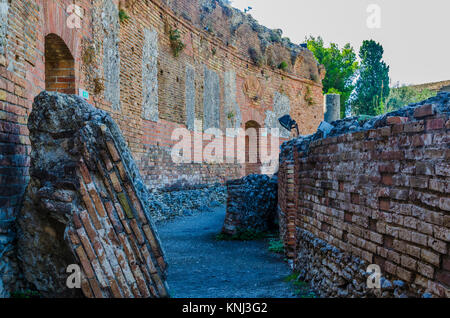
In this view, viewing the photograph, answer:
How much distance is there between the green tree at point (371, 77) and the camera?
20.8 m

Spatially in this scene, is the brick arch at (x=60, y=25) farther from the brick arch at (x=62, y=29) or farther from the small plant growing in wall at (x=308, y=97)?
the small plant growing in wall at (x=308, y=97)

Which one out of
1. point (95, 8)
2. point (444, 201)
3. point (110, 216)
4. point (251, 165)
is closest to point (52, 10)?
point (95, 8)

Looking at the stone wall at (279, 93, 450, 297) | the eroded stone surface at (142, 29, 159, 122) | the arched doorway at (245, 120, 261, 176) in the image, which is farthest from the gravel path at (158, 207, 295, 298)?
the arched doorway at (245, 120, 261, 176)

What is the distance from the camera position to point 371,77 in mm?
21141

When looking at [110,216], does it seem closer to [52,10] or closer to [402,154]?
[402,154]

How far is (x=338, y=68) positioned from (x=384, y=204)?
3144 centimetres

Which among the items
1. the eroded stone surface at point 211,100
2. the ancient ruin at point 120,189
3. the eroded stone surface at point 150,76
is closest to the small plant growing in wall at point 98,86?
the ancient ruin at point 120,189

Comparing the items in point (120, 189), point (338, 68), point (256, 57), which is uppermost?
point (338, 68)

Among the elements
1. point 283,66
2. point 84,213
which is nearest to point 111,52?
point 84,213

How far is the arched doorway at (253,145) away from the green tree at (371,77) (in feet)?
24.8

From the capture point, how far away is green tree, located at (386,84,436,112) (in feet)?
65.2

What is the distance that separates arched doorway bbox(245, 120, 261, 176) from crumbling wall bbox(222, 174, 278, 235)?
28.4 ft

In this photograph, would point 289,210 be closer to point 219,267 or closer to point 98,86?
point 219,267

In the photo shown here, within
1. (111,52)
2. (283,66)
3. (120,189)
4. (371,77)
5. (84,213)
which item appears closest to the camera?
(84,213)
